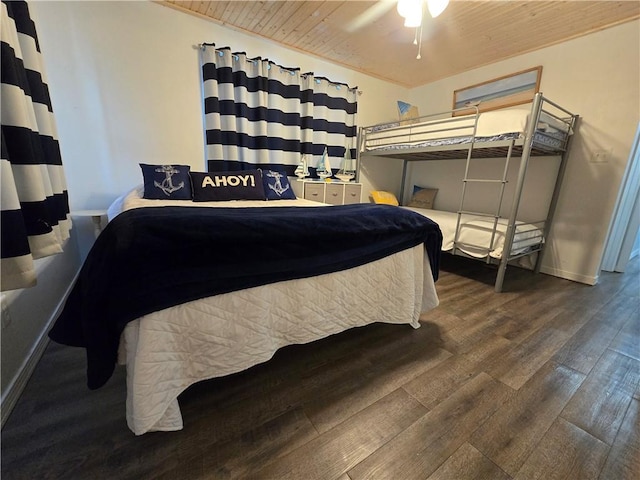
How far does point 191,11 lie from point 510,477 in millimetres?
3664

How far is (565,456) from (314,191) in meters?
2.64

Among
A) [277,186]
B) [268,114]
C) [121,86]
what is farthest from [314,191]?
[121,86]

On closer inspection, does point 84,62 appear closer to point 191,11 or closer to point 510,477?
point 191,11

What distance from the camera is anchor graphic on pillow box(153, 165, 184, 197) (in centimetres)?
205

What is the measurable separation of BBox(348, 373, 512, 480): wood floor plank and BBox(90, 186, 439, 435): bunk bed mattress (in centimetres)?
47

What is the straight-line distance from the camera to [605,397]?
44.5 inches

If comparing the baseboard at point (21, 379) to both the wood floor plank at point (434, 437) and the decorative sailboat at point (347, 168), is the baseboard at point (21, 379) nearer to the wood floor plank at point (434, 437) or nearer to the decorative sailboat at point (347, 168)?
the wood floor plank at point (434, 437)

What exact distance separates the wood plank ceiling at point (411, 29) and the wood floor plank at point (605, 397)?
8.61 feet

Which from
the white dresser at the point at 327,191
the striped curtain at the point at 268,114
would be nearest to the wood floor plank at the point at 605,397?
the white dresser at the point at 327,191

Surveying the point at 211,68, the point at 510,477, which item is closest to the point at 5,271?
the point at 510,477

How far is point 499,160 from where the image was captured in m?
2.96

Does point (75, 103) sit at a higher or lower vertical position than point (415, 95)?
lower

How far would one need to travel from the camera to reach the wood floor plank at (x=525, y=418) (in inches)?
34.4

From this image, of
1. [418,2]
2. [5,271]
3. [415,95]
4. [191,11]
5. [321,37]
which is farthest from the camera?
[415,95]
